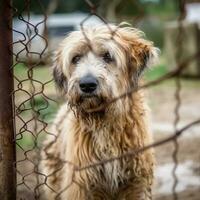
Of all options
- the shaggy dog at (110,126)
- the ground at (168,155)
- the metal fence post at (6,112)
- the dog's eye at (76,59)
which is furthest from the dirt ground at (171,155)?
the dog's eye at (76,59)

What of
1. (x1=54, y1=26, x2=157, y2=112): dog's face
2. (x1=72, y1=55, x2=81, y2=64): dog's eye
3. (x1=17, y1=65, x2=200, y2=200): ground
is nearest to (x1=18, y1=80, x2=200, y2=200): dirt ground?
(x1=17, y1=65, x2=200, y2=200): ground

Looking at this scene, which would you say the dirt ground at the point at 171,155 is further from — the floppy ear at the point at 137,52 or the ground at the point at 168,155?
the floppy ear at the point at 137,52

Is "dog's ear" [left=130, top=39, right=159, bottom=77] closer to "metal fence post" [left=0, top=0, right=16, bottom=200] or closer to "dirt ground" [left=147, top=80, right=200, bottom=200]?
"metal fence post" [left=0, top=0, right=16, bottom=200]

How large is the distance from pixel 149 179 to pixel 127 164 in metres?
0.24

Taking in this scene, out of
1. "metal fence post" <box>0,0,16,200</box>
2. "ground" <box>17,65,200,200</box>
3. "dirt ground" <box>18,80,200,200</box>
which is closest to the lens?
"metal fence post" <box>0,0,16,200</box>

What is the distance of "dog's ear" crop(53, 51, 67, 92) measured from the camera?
4.64 metres

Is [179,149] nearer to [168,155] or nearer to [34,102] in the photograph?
[168,155]

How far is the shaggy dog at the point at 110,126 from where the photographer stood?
14.1ft

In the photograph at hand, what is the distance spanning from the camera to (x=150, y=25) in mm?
23984

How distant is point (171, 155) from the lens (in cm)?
742

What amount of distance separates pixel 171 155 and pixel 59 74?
3.08 metres

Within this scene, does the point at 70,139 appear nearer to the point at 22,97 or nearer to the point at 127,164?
the point at 127,164

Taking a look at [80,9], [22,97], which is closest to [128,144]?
[22,97]

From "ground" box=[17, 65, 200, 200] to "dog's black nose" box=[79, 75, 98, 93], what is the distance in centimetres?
47
